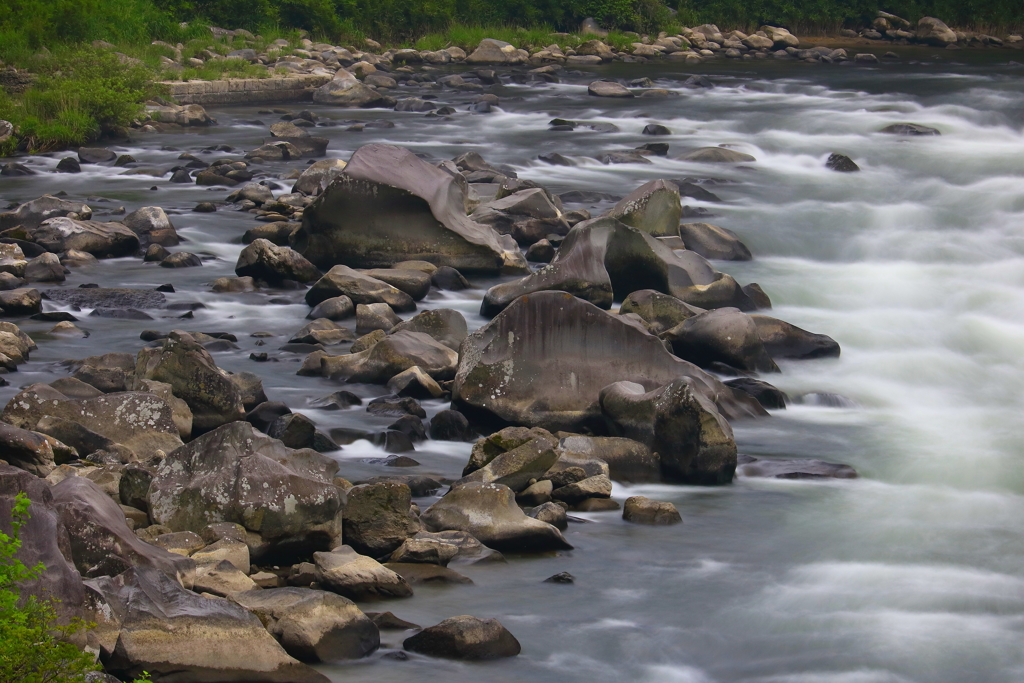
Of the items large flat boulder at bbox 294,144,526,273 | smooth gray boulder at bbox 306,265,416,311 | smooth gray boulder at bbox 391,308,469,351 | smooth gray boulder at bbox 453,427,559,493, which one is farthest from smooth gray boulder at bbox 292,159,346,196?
smooth gray boulder at bbox 453,427,559,493

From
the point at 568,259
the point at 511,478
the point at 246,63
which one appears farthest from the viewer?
the point at 246,63

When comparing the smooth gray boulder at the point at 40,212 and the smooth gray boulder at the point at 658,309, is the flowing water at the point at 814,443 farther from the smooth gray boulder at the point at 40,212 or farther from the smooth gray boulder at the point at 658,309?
the smooth gray boulder at the point at 40,212

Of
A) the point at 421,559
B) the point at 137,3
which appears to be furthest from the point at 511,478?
the point at 137,3

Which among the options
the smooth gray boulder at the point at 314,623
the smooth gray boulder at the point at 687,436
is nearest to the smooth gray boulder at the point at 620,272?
the smooth gray boulder at the point at 687,436

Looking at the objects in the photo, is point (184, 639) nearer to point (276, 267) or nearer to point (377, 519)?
point (377, 519)

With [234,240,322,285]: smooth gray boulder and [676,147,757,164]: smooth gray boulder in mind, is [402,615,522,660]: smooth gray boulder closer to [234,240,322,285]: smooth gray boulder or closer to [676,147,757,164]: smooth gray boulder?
[234,240,322,285]: smooth gray boulder

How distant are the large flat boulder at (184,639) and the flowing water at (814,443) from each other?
32 cm

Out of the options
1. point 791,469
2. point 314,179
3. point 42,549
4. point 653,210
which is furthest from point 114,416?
point 314,179

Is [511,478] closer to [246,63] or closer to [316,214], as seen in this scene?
[316,214]

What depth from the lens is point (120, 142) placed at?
22.2 meters

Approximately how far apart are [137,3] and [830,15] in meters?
31.3

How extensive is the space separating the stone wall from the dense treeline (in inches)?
108

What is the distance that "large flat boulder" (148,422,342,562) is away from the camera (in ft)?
18.0

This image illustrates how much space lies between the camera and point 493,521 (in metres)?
6.02
